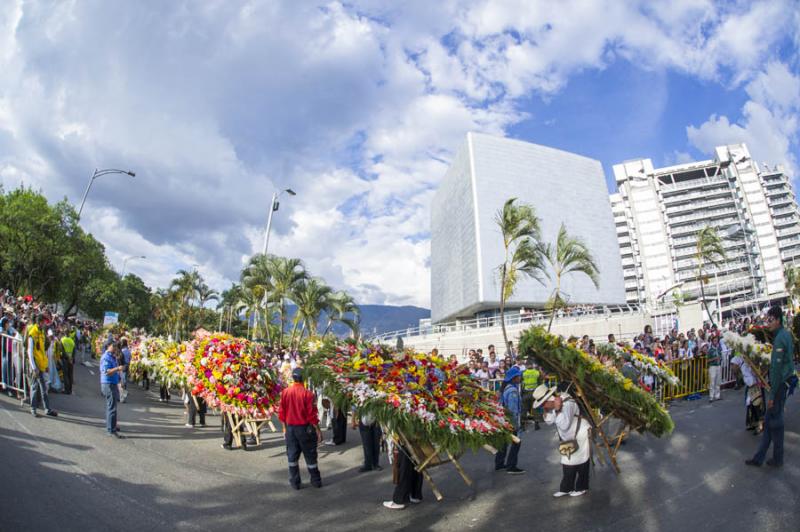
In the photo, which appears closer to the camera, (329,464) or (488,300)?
(329,464)

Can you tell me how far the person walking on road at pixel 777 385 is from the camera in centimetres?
699

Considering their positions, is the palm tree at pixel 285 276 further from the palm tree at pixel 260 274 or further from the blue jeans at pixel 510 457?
the blue jeans at pixel 510 457

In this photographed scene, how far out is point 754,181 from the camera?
359 ft

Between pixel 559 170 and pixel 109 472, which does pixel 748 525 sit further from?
pixel 559 170

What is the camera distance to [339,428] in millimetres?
11047

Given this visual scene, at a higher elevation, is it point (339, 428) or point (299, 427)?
point (299, 427)

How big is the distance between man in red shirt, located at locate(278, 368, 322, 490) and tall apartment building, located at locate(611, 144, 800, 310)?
362 feet

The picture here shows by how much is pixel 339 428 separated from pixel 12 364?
7.63 metres

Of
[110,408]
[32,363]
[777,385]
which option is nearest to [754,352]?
[777,385]

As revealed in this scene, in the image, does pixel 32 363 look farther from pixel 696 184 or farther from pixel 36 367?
pixel 696 184

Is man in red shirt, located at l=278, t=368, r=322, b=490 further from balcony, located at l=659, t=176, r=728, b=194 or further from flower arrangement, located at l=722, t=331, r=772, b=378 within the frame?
balcony, located at l=659, t=176, r=728, b=194

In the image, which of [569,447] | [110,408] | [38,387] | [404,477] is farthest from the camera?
[38,387]

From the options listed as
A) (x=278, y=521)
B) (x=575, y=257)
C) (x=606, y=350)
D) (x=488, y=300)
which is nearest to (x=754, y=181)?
(x=488, y=300)

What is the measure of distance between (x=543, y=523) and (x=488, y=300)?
57.4 meters
